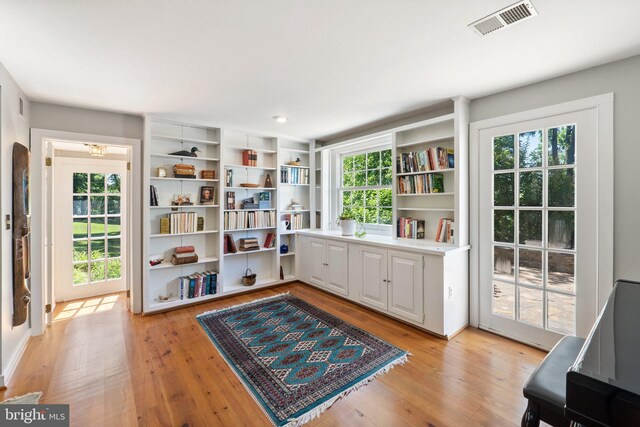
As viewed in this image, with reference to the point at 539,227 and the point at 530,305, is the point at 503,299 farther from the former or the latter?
the point at 539,227

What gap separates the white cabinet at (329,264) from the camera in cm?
380

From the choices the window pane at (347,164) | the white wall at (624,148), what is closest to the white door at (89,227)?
the window pane at (347,164)

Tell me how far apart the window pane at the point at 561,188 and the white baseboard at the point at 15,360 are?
456 cm

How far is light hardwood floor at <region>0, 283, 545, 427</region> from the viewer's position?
5.78 feet

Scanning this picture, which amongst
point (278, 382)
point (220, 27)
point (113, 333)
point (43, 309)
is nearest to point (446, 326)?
point (278, 382)

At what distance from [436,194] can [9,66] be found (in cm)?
387

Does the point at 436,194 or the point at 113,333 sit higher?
the point at 436,194

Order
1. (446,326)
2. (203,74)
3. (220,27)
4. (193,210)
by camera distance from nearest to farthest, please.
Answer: (220,27) → (203,74) → (446,326) → (193,210)

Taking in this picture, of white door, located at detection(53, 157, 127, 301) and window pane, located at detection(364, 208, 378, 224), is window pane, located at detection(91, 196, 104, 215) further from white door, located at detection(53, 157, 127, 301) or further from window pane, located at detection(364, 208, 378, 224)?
window pane, located at detection(364, 208, 378, 224)

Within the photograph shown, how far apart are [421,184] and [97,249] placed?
15.1 ft

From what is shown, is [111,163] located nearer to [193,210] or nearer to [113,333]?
[193,210]

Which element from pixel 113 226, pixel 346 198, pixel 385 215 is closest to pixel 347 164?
pixel 346 198

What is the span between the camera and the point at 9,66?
2.17m

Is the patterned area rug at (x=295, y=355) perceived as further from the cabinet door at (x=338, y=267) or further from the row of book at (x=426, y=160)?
the row of book at (x=426, y=160)
